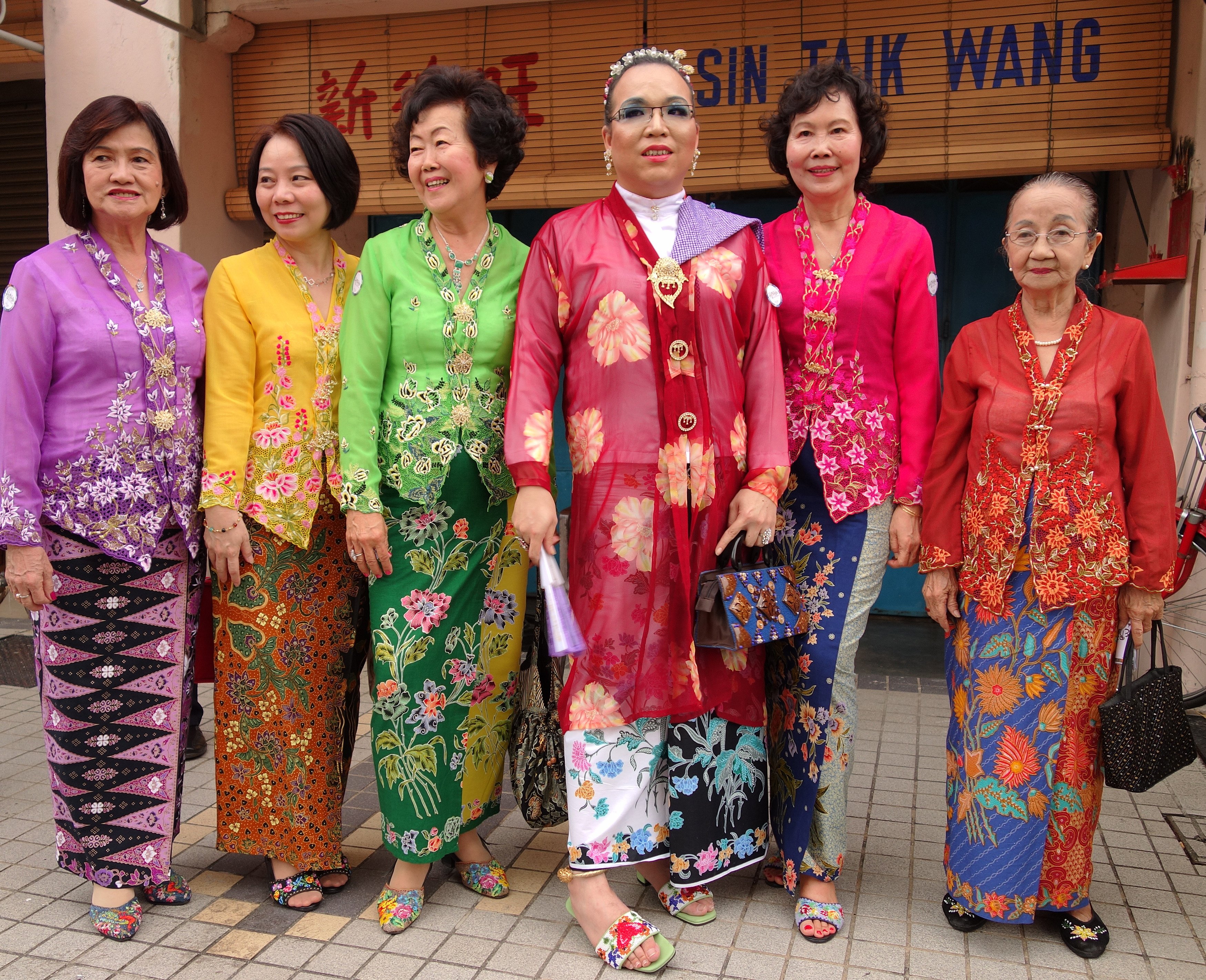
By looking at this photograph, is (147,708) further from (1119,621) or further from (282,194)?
(1119,621)

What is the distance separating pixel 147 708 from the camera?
274 cm

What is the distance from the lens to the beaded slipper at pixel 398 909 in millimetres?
2688

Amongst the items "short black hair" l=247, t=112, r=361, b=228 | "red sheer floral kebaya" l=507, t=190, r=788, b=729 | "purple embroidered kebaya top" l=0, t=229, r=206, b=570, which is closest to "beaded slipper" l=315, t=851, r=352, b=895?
"red sheer floral kebaya" l=507, t=190, r=788, b=729

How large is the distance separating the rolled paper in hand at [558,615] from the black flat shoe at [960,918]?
1.17 meters

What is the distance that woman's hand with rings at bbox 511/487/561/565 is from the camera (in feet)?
8.25

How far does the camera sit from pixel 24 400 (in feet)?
8.28

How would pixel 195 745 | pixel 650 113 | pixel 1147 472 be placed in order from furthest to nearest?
pixel 195 745 < pixel 650 113 < pixel 1147 472

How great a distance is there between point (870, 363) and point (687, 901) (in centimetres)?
145

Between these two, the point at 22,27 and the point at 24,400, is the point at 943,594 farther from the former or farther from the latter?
the point at 22,27

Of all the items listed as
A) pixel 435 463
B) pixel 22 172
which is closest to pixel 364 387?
pixel 435 463

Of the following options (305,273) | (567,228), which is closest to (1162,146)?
(567,228)

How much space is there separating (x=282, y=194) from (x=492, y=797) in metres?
1.70

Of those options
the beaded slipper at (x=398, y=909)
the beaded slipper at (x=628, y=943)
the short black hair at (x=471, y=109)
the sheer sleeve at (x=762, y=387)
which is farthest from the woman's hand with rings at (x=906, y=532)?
the beaded slipper at (x=398, y=909)

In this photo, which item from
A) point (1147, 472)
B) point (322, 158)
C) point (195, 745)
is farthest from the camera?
point (195, 745)
